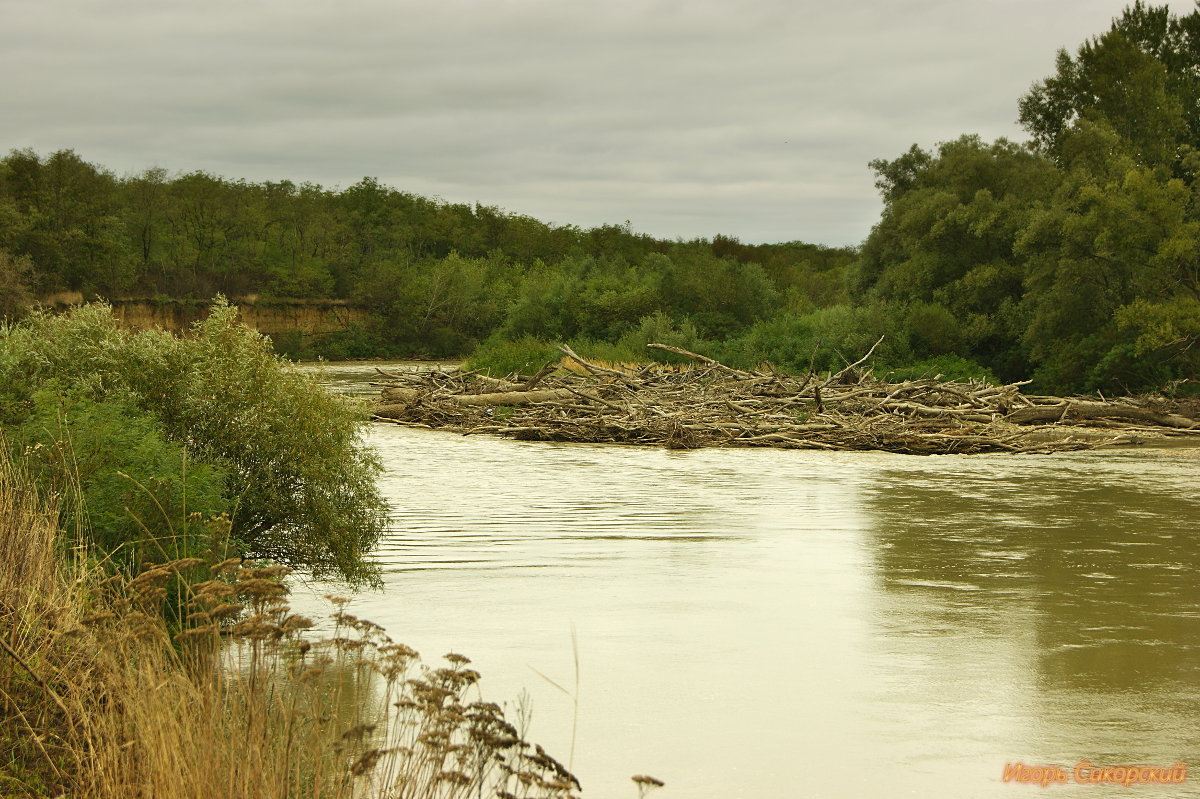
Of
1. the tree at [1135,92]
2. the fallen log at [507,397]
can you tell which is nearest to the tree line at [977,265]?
the tree at [1135,92]

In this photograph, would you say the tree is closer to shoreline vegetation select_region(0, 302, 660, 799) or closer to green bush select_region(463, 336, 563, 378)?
green bush select_region(463, 336, 563, 378)

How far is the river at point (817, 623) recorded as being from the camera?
609 cm

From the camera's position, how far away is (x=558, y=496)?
50.8 feet

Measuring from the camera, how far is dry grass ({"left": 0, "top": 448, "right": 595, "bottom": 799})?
3.70 metres

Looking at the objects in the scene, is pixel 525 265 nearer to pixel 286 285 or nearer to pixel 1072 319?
pixel 286 285

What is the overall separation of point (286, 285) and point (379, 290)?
6.05 m

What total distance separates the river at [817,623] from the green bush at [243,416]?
68 cm

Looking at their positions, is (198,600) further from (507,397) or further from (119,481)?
(507,397)

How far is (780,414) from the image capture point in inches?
925

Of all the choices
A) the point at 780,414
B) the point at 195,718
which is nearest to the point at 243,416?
the point at 195,718

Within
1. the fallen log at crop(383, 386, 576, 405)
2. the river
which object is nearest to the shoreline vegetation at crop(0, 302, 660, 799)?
the river

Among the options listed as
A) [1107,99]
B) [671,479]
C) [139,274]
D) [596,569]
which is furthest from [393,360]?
[596,569]

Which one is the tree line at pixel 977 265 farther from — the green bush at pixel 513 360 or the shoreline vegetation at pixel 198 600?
the shoreline vegetation at pixel 198 600

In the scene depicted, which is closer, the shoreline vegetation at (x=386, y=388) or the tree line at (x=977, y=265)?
the shoreline vegetation at (x=386, y=388)
